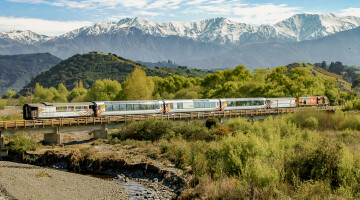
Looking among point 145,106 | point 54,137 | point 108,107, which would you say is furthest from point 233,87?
point 54,137

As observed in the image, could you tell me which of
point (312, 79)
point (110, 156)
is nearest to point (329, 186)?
point (110, 156)

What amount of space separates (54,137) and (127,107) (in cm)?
1261

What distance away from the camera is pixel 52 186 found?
2880 centimetres

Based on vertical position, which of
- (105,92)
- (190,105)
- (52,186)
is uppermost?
(105,92)

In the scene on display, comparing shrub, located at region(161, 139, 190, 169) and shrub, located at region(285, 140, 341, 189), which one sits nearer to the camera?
shrub, located at region(285, 140, 341, 189)

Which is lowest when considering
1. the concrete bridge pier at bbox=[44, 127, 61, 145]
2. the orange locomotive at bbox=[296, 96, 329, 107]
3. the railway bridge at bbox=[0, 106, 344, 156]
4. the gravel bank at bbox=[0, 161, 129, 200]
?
the gravel bank at bbox=[0, 161, 129, 200]

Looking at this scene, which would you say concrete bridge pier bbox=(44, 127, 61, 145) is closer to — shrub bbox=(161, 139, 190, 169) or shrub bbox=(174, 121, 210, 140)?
shrub bbox=(161, 139, 190, 169)

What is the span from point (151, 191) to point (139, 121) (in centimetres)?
2304

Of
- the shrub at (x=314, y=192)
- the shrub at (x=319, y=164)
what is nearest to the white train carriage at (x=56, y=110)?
the shrub at (x=319, y=164)

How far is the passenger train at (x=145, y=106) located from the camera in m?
47.1

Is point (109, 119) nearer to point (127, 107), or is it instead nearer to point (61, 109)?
point (127, 107)

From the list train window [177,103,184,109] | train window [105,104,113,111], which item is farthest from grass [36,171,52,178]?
train window [177,103,184,109]

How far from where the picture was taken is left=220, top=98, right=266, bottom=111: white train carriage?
220ft

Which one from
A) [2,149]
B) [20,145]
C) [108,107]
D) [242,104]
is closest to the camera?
[2,149]
